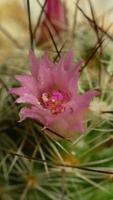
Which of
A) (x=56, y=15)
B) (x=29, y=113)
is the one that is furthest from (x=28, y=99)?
(x=56, y=15)

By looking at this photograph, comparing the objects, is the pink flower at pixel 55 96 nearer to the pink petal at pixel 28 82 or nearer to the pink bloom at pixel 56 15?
the pink petal at pixel 28 82

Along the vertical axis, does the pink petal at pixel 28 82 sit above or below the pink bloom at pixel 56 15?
below

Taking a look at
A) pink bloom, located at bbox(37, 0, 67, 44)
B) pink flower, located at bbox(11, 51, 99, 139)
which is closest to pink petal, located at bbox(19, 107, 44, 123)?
pink flower, located at bbox(11, 51, 99, 139)

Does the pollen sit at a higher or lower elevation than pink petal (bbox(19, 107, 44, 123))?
higher

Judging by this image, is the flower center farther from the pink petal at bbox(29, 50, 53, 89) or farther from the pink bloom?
the pink bloom

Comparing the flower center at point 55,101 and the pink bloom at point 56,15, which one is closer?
the flower center at point 55,101

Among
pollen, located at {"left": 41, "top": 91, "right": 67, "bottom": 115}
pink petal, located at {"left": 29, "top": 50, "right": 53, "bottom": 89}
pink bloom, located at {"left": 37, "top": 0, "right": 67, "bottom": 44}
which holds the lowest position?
pollen, located at {"left": 41, "top": 91, "right": 67, "bottom": 115}

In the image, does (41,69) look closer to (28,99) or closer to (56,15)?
(28,99)

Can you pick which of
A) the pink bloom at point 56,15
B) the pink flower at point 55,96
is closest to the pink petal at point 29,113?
the pink flower at point 55,96
